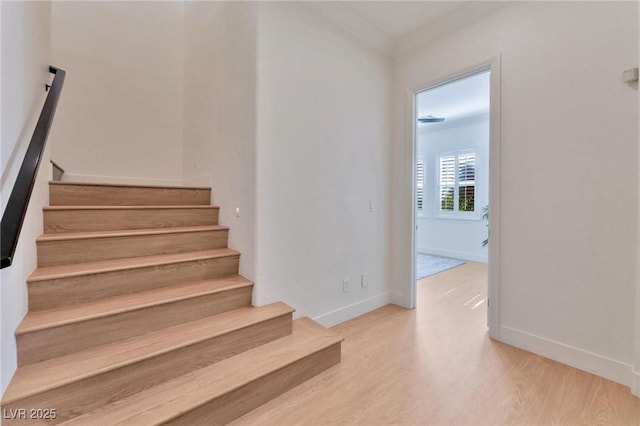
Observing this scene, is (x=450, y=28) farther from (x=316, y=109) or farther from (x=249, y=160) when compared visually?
(x=249, y=160)

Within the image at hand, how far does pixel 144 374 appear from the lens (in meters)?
1.49

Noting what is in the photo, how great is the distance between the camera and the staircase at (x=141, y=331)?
4.41 ft

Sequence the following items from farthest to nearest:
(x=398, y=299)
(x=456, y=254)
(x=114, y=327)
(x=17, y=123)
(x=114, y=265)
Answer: (x=456, y=254)
(x=398, y=299)
(x=114, y=265)
(x=114, y=327)
(x=17, y=123)

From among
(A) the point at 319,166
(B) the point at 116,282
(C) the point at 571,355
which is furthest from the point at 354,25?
(C) the point at 571,355

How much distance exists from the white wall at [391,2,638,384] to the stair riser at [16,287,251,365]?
2379 mm

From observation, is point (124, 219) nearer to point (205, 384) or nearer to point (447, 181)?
point (205, 384)

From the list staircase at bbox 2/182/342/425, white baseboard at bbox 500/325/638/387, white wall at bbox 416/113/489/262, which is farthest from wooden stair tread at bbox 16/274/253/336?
white wall at bbox 416/113/489/262

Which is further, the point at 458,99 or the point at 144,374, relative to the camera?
the point at 458,99

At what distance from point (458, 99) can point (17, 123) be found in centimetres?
521

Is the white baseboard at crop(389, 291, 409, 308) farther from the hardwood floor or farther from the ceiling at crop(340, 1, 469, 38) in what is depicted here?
the ceiling at crop(340, 1, 469, 38)

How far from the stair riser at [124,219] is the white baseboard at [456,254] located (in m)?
5.03

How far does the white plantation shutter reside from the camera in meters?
5.94

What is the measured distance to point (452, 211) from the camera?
19.6 ft

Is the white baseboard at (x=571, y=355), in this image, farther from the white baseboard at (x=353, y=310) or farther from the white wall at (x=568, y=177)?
the white baseboard at (x=353, y=310)
